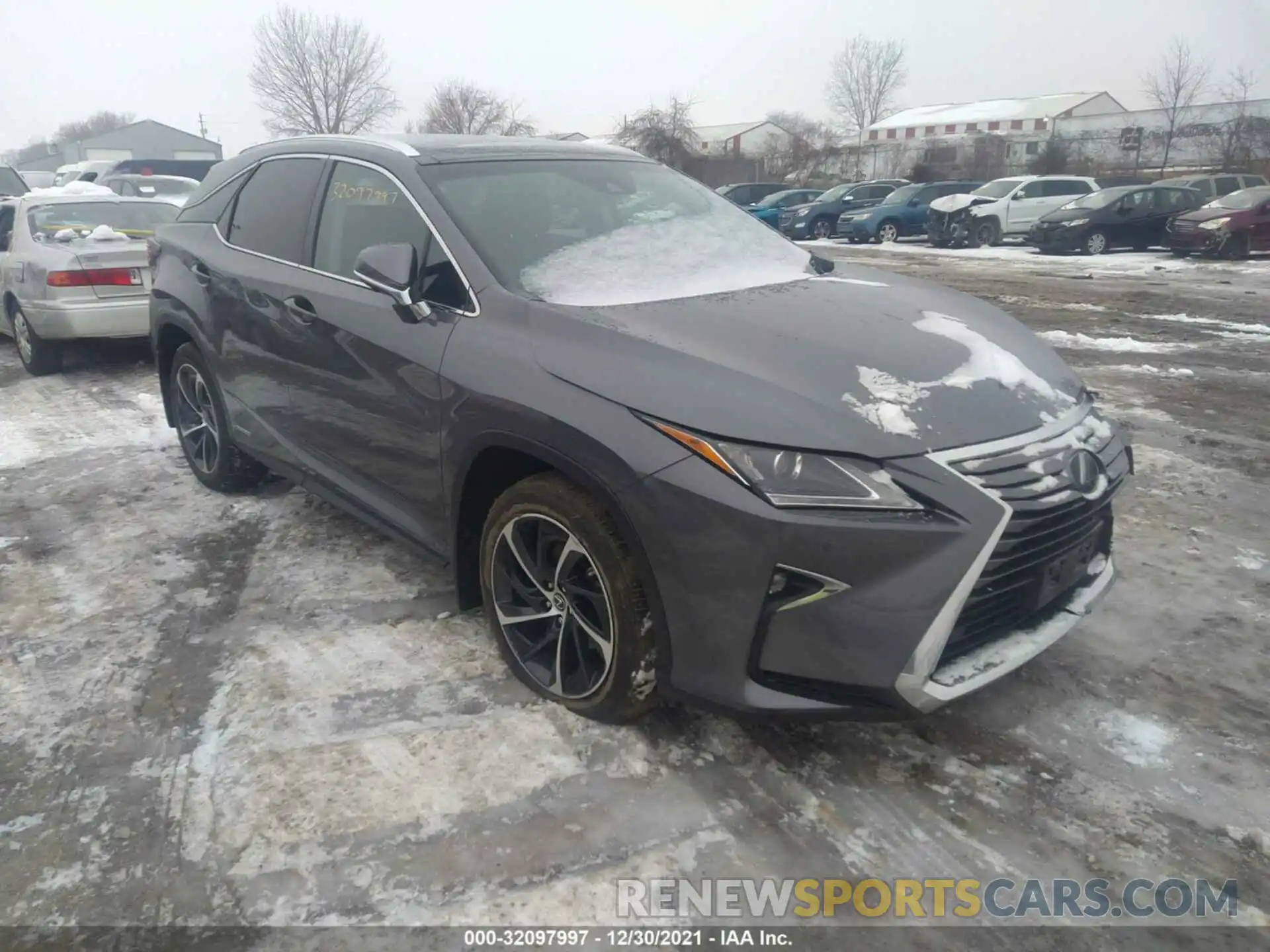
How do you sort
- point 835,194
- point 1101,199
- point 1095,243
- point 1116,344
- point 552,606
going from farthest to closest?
point 835,194
point 1101,199
point 1095,243
point 1116,344
point 552,606

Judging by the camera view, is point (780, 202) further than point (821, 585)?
Yes

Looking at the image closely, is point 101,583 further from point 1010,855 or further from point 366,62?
point 366,62

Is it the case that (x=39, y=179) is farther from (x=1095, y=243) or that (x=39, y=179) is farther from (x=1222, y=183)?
(x=1222, y=183)

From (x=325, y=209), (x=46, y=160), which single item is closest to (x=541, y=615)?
(x=325, y=209)

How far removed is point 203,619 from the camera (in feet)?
11.8

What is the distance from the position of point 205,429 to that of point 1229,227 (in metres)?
18.5

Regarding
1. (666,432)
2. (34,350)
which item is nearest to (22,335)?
(34,350)

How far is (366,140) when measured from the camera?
3.74 metres

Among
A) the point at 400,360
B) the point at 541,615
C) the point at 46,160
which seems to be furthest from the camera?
the point at 46,160

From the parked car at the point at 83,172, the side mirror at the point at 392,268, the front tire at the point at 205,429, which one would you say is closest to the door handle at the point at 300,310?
the side mirror at the point at 392,268

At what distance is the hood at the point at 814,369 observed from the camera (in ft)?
7.58

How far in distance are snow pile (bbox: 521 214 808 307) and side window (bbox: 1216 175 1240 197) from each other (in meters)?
22.5

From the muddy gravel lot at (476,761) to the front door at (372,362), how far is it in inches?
21.7

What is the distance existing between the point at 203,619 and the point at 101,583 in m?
0.69
